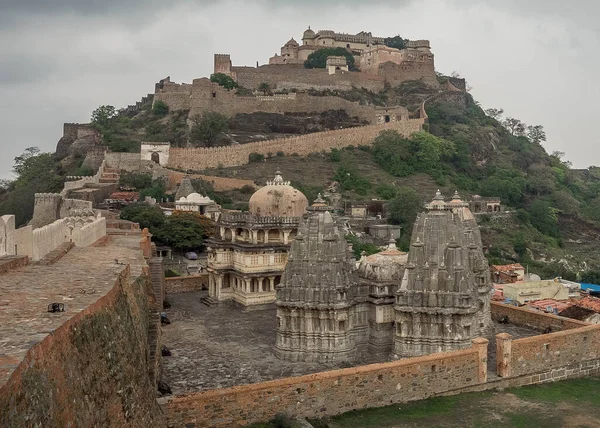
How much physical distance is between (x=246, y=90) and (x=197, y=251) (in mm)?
32744

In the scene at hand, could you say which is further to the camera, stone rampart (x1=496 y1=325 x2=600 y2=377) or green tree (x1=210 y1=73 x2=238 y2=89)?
green tree (x1=210 y1=73 x2=238 y2=89)

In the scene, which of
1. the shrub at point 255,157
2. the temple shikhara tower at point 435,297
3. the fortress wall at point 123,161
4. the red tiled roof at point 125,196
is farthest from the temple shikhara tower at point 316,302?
the shrub at point 255,157

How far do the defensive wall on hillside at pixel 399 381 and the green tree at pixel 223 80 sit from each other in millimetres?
47254

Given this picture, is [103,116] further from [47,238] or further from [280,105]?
[47,238]

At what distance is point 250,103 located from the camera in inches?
2363

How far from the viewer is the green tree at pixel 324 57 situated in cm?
7150

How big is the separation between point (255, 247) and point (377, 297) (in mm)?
7471

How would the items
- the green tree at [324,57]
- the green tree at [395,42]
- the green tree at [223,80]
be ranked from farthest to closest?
the green tree at [395,42] < the green tree at [324,57] < the green tree at [223,80]

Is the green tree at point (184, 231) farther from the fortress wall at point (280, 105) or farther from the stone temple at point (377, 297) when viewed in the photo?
the fortress wall at point (280, 105)

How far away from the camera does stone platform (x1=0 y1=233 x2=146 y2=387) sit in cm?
614

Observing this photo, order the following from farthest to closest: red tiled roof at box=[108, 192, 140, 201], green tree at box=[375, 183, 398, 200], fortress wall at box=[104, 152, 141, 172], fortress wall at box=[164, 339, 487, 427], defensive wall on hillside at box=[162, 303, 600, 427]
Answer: green tree at box=[375, 183, 398, 200], fortress wall at box=[104, 152, 141, 172], red tiled roof at box=[108, 192, 140, 201], defensive wall on hillside at box=[162, 303, 600, 427], fortress wall at box=[164, 339, 487, 427]

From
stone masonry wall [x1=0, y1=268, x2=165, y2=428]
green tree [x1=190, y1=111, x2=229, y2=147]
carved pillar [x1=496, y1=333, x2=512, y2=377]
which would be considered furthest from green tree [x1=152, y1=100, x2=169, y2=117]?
stone masonry wall [x1=0, y1=268, x2=165, y2=428]

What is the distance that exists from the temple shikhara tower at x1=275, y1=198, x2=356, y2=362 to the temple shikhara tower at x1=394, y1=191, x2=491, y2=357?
4.97 ft

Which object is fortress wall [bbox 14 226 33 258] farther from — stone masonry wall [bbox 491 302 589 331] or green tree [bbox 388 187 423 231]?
green tree [bbox 388 187 423 231]
